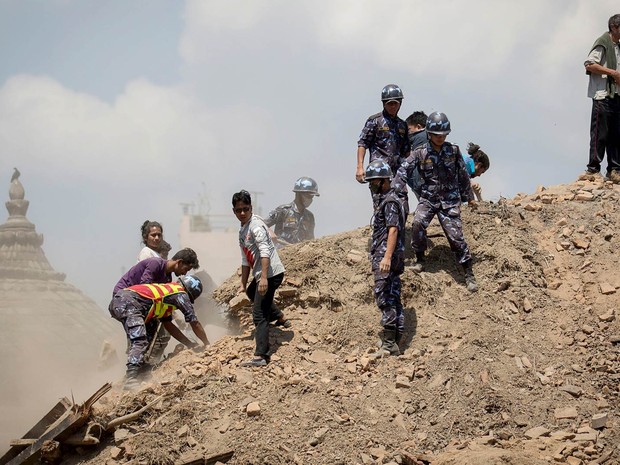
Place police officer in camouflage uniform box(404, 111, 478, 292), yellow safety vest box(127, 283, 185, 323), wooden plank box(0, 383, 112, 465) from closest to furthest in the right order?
wooden plank box(0, 383, 112, 465) < yellow safety vest box(127, 283, 185, 323) < police officer in camouflage uniform box(404, 111, 478, 292)

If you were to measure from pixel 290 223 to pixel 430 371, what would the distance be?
493 cm

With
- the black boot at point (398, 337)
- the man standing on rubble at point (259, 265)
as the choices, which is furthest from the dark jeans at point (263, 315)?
the black boot at point (398, 337)

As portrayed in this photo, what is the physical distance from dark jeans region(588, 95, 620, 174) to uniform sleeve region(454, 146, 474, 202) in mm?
2302

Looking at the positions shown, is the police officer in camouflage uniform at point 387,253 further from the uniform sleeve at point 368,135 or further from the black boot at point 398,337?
the uniform sleeve at point 368,135

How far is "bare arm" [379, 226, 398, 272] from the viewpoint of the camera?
848cm

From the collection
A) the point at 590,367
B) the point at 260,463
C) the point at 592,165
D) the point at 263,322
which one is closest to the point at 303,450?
the point at 260,463

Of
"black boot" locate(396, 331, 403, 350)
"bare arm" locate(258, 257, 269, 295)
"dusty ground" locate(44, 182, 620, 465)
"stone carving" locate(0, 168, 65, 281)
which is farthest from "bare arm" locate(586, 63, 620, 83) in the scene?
"stone carving" locate(0, 168, 65, 281)

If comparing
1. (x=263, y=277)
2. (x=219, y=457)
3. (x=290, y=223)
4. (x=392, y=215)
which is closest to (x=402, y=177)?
(x=392, y=215)

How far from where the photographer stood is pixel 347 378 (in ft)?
28.0

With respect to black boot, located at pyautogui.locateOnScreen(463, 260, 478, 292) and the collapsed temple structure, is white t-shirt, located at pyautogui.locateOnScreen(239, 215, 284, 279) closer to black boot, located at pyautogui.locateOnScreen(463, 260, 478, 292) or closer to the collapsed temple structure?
black boot, located at pyautogui.locateOnScreen(463, 260, 478, 292)

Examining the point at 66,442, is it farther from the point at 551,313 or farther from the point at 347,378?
the point at 551,313

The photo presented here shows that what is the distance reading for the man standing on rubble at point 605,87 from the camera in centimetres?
1088

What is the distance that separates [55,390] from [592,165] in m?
9.51

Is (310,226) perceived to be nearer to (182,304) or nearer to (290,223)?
(290,223)
